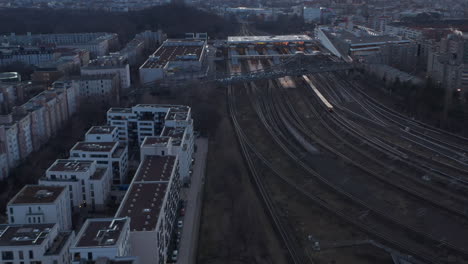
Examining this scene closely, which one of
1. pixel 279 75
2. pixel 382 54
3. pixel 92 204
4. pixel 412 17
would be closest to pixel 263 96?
pixel 279 75

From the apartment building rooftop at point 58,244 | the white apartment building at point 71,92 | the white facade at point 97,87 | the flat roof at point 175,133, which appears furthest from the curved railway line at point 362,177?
the white apartment building at point 71,92

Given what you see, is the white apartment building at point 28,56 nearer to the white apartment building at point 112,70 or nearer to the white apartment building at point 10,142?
the white apartment building at point 112,70

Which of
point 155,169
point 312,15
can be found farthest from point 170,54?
point 312,15

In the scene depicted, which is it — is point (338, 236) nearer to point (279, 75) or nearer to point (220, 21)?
point (279, 75)

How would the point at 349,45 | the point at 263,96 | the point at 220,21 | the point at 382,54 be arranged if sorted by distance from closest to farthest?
the point at 263,96
the point at 382,54
the point at 349,45
the point at 220,21

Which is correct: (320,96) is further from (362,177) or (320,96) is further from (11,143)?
(11,143)
